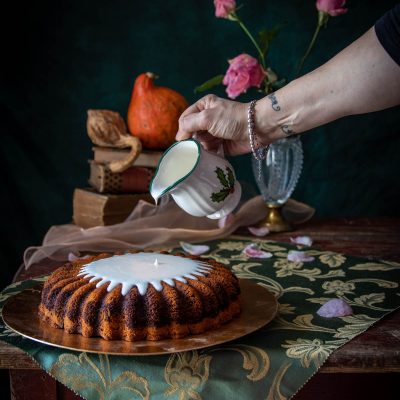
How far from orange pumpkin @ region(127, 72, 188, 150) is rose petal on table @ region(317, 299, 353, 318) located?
0.98 m

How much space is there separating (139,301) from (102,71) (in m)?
1.54

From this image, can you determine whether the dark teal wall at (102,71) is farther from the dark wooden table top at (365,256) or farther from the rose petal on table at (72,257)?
the rose petal on table at (72,257)

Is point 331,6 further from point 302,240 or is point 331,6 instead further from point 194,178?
point 194,178

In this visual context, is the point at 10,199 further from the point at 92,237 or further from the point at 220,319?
the point at 220,319

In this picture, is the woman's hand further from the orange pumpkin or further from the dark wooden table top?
the orange pumpkin

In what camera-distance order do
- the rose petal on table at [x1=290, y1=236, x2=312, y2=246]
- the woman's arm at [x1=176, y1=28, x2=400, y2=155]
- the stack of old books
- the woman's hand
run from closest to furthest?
the woman's arm at [x1=176, y1=28, x2=400, y2=155] → the woman's hand → the rose petal on table at [x1=290, y1=236, x2=312, y2=246] → the stack of old books

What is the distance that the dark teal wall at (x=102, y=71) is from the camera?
2.24 m

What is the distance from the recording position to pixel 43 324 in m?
0.96

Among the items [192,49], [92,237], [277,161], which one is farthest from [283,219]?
[192,49]

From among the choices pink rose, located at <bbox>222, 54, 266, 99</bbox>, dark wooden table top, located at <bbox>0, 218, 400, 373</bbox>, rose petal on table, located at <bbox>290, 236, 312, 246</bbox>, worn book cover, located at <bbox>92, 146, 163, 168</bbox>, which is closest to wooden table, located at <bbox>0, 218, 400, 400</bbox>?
dark wooden table top, located at <bbox>0, 218, 400, 373</bbox>

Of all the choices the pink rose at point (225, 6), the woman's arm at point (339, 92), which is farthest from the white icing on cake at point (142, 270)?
the pink rose at point (225, 6)

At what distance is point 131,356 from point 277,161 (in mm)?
1060

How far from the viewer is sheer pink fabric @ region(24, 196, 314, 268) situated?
1498 millimetres

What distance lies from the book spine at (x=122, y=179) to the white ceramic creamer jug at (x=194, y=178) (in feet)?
2.39
